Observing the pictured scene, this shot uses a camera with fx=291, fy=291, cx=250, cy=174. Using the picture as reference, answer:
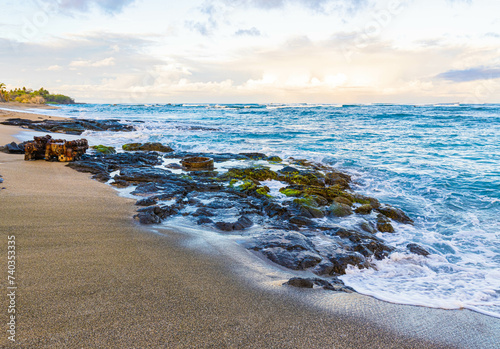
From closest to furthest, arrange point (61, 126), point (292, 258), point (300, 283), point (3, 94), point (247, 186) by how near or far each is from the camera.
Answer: point (300, 283) → point (292, 258) → point (247, 186) → point (61, 126) → point (3, 94)

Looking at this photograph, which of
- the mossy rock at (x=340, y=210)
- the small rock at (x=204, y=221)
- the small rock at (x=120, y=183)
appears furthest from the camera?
the small rock at (x=120, y=183)

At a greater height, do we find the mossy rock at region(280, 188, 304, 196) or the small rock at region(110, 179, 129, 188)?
the small rock at region(110, 179, 129, 188)

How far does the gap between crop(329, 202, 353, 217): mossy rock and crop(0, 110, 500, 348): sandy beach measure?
3356mm

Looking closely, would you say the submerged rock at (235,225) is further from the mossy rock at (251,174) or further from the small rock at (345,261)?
the mossy rock at (251,174)

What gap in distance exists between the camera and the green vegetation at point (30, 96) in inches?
2633

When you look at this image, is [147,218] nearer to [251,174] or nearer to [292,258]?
[292,258]

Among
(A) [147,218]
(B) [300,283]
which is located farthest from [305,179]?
(B) [300,283]

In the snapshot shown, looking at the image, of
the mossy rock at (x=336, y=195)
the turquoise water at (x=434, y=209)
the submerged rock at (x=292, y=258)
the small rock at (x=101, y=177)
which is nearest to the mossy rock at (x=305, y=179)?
the mossy rock at (x=336, y=195)

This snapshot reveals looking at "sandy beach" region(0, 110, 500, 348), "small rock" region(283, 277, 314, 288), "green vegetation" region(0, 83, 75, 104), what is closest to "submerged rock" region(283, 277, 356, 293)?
"small rock" region(283, 277, 314, 288)

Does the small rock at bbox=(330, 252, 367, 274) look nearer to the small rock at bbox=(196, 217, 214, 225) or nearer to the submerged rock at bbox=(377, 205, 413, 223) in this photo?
the small rock at bbox=(196, 217, 214, 225)

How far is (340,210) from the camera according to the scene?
6.43 meters

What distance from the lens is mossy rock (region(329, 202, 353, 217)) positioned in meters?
6.35

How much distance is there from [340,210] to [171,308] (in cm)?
479

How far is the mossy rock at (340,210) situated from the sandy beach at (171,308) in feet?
11.0
